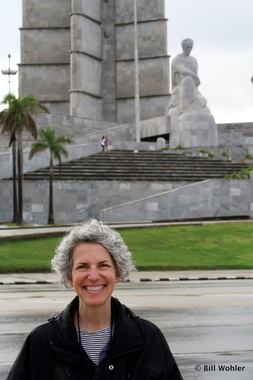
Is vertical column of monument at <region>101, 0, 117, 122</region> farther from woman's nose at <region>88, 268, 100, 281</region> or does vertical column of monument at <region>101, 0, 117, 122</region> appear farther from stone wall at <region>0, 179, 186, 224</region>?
woman's nose at <region>88, 268, 100, 281</region>

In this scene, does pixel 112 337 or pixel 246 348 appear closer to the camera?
pixel 112 337

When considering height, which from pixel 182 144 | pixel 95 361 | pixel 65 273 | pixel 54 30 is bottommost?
pixel 95 361

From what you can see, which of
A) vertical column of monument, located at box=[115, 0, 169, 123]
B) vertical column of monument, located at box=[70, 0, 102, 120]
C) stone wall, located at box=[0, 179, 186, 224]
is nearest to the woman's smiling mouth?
stone wall, located at box=[0, 179, 186, 224]

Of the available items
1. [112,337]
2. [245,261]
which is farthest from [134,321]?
[245,261]

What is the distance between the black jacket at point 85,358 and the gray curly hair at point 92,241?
263mm

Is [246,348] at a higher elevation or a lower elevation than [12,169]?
lower

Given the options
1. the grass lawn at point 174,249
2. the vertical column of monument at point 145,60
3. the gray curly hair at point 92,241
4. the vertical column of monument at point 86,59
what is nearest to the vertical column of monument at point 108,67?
the vertical column of monument at point 145,60

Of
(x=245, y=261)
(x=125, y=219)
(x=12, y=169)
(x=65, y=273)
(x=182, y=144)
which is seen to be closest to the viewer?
(x=65, y=273)

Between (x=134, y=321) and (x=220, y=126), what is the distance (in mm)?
68599

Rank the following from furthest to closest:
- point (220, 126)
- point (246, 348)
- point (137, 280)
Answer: point (220, 126), point (137, 280), point (246, 348)

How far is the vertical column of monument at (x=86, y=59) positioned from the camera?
227ft

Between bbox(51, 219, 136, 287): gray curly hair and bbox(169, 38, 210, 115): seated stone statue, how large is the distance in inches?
2350

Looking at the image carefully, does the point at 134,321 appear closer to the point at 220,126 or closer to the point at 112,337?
the point at 112,337

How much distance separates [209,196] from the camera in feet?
146
